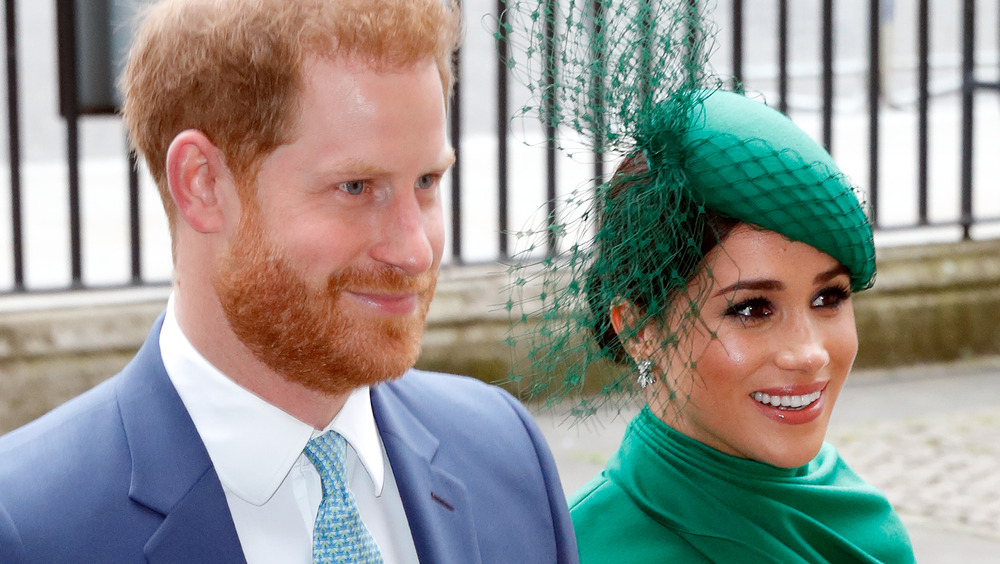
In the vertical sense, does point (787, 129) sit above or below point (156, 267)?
above

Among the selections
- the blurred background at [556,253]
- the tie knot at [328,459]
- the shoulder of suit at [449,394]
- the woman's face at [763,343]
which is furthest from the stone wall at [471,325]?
the tie knot at [328,459]

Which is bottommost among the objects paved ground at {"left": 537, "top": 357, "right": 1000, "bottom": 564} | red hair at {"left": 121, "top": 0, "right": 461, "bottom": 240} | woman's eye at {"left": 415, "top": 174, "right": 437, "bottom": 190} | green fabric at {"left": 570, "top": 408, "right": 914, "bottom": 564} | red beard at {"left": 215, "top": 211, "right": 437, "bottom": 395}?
paved ground at {"left": 537, "top": 357, "right": 1000, "bottom": 564}

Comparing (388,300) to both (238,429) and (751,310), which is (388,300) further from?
(751,310)

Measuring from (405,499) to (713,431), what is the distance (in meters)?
0.79

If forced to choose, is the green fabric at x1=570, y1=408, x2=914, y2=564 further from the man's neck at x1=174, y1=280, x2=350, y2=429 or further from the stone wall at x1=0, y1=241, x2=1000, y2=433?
the stone wall at x1=0, y1=241, x2=1000, y2=433

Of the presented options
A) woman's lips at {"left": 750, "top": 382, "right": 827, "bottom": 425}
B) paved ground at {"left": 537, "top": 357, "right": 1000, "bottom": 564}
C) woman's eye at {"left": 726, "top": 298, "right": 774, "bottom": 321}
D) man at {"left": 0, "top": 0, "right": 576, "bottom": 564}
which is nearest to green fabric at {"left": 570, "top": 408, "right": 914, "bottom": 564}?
woman's lips at {"left": 750, "top": 382, "right": 827, "bottom": 425}

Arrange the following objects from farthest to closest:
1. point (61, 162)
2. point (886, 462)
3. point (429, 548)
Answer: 1. point (61, 162)
2. point (886, 462)
3. point (429, 548)

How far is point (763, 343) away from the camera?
7.70ft

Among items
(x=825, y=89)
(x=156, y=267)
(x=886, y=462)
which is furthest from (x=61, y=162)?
(x=886, y=462)

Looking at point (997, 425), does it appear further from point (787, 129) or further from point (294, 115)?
point (294, 115)

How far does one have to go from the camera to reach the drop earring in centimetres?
244

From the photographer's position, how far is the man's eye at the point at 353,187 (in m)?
1.63

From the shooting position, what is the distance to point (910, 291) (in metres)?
6.92

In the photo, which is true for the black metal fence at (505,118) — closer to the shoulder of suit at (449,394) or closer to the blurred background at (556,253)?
the blurred background at (556,253)
